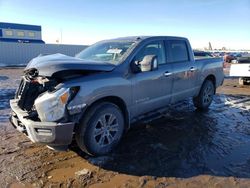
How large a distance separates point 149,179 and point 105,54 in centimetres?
240

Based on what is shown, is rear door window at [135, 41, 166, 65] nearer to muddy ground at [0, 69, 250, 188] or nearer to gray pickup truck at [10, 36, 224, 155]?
gray pickup truck at [10, 36, 224, 155]

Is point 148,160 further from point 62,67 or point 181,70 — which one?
point 181,70

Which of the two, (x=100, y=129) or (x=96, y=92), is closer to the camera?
(x=96, y=92)

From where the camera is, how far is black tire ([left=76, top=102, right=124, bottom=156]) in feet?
13.4

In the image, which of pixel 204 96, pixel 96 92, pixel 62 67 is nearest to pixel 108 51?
pixel 96 92

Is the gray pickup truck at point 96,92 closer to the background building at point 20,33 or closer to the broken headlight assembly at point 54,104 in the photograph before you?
the broken headlight assembly at point 54,104

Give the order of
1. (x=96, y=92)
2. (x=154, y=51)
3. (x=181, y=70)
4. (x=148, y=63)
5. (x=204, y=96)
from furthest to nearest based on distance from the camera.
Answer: (x=204, y=96), (x=181, y=70), (x=154, y=51), (x=148, y=63), (x=96, y=92)

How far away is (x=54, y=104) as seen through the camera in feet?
12.4

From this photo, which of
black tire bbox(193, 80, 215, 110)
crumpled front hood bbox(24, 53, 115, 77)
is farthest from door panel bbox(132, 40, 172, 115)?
black tire bbox(193, 80, 215, 110)

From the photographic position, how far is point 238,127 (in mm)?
6082

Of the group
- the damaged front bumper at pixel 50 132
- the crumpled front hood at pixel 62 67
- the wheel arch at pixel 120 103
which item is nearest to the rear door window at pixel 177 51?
the wheel arch at pixel 120 103

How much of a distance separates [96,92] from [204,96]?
13.2ft

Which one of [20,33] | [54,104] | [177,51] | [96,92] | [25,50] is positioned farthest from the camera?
[20,33]

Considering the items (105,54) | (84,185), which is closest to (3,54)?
(105,54)
